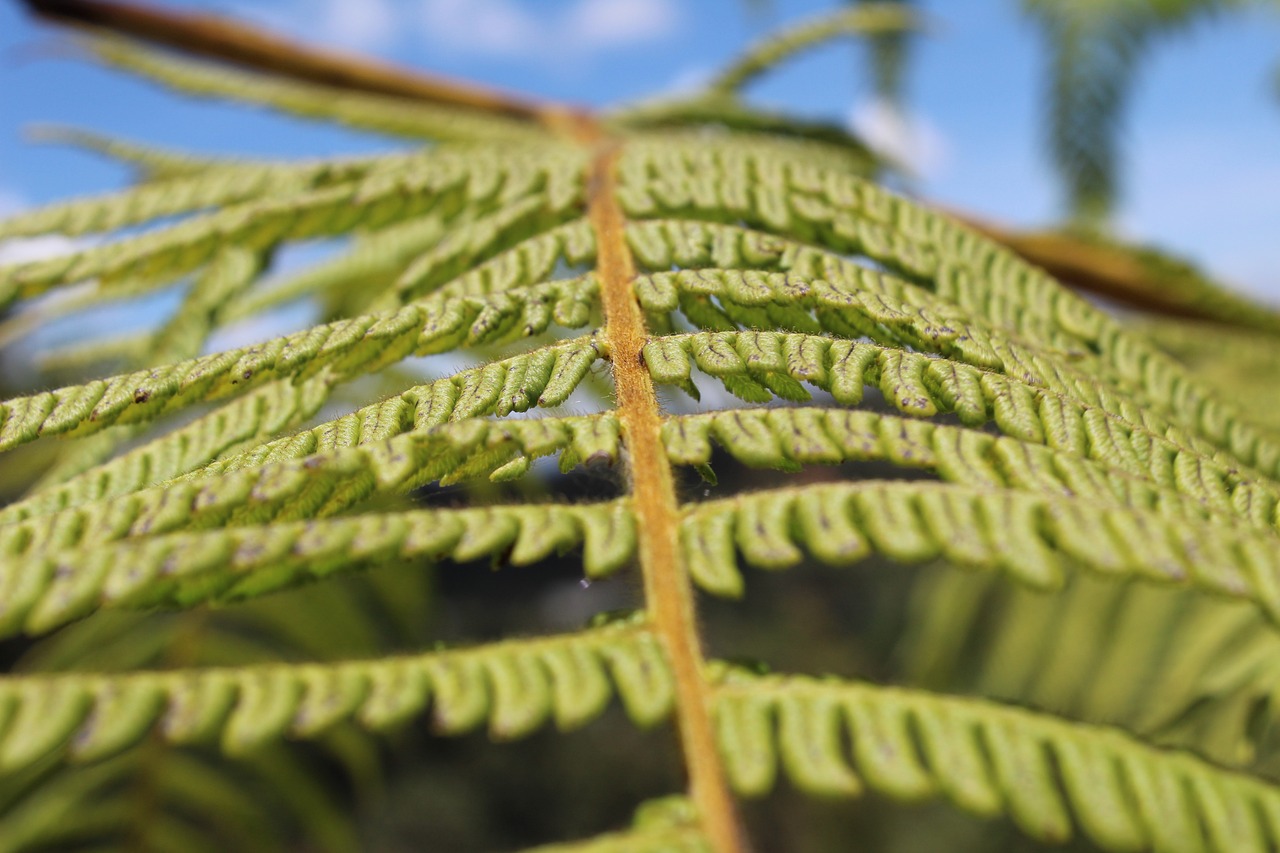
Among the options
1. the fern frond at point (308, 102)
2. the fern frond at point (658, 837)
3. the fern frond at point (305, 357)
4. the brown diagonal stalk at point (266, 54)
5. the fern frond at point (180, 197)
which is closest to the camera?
the fern frond at point (658, 837)

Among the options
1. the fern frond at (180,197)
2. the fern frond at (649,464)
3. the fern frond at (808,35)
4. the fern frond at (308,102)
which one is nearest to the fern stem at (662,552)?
the fern frond at (649,464)

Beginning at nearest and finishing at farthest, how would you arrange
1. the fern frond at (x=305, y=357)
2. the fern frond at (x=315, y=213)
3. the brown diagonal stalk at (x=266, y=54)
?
1. the fern frond at (x=305, y=357)
2. the fern frond at (x=315, y=213)
3. the brown diagonal stalk at (x=266, y=54)

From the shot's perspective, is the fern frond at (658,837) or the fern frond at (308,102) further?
the fern frond at (308,102)

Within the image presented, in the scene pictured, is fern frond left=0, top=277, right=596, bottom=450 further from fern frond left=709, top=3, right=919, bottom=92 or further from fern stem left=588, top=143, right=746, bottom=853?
fern frond left=709, top=3, right=919, bottom=92

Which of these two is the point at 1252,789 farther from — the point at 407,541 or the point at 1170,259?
the point at 1170,259

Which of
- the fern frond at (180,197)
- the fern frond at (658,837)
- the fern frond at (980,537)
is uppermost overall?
the fern frond at (180,197)

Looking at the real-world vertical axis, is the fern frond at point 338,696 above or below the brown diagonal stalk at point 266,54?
below

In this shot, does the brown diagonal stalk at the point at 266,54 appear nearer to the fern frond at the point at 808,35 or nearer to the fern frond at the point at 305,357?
the fern frond at the point at 808,35

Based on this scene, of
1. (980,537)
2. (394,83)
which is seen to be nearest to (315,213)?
(980,537)
